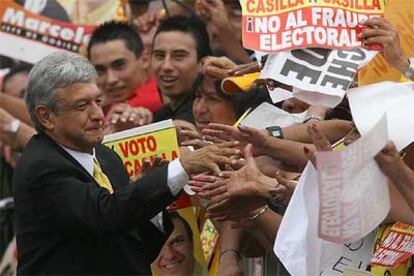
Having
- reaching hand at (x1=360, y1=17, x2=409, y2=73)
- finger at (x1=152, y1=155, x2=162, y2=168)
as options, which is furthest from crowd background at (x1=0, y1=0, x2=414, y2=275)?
finger at (x1=152, y1=155, x2=162, y2=168)

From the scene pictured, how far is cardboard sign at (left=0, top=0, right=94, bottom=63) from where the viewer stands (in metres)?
8.45

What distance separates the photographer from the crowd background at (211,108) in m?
5.76

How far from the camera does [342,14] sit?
5.87 m

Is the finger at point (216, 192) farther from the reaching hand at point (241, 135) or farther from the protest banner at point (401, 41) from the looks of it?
the protest banner at point (401, 41)

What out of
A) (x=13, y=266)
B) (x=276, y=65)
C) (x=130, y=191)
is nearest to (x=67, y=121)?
(x=130, y=191)

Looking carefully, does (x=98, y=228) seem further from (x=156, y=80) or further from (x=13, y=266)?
(x=13, y=266)

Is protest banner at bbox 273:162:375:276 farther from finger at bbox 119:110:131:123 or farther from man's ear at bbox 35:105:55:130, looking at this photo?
finger at bbox 119:110:131:123

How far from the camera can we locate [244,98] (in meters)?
6.91

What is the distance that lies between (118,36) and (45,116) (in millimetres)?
2492

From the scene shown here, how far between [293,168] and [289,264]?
64 cm

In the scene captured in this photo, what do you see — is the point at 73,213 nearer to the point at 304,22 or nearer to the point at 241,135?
the point at 241,135

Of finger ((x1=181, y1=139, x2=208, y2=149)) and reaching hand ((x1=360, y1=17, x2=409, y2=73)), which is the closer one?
reaching hand ((x1=360, y1=17, x2=409, y2=73))

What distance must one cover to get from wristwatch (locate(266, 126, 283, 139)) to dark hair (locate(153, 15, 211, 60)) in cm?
154

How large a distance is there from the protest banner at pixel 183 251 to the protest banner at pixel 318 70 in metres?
1.10
